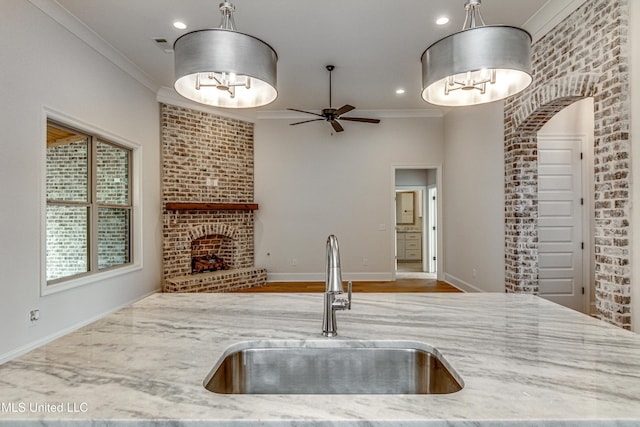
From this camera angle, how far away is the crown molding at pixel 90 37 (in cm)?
317

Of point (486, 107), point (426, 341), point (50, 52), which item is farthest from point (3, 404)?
point (486, 107)

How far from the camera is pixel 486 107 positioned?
15.5 ft

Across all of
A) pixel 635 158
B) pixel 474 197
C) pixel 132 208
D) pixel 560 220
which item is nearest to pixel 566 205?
pixel 560 220

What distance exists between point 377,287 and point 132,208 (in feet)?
12.7

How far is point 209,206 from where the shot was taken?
573cm

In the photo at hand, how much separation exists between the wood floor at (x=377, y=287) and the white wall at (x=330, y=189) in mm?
250

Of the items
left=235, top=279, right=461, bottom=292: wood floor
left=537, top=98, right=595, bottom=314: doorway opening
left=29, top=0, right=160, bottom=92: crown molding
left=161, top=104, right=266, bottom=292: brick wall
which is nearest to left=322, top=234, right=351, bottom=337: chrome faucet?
left=29, top=0, right=160, bottom=92: crown molding

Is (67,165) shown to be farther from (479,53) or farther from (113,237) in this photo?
(479,53)

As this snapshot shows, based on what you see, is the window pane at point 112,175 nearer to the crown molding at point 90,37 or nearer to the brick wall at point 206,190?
the brick wall at point 206,190

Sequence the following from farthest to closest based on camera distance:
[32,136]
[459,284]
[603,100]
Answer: [459,284] < [32,136] < [603,100]

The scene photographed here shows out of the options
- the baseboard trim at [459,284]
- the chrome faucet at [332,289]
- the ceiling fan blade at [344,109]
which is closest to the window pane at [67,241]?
the ceiling fan blade at [344,109]

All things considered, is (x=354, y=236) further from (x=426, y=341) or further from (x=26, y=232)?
(x=426, y=341)

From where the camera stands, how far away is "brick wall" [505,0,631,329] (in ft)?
8.32

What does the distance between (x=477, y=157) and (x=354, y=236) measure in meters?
2.46
